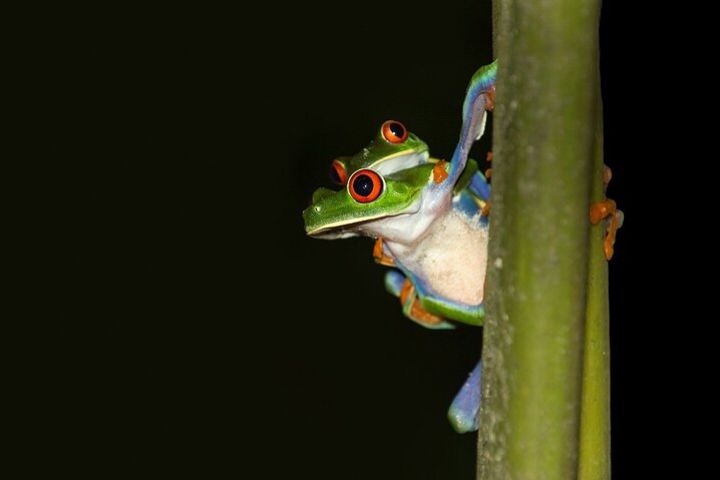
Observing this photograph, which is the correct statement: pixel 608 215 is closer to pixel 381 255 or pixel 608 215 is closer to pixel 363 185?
pixel 363 185

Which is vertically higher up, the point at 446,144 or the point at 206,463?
the point at 446,144

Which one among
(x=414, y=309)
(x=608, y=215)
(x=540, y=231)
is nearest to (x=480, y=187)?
(x=414, y=309)

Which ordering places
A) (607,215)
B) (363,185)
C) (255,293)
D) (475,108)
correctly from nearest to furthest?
(607,215) < (475,108) < (363,185) < (255,293)

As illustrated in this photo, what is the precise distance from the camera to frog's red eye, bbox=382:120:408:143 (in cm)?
120

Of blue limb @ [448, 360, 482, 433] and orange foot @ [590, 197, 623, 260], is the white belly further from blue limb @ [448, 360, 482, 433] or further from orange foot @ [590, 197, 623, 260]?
orange foot @ [590, 197, 623, 260]

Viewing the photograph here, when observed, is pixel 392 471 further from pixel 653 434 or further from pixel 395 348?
pixel 653 434

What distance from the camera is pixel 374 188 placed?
1.15 metres

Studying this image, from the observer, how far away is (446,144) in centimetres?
283

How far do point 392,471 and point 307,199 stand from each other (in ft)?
2.81

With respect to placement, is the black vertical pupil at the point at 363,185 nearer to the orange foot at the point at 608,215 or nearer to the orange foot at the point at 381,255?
the orange foot at the point at 381,255

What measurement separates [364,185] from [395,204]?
0.14 feet

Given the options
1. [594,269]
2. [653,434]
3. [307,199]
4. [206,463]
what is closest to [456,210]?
[594,269]

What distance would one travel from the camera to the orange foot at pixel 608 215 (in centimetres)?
68

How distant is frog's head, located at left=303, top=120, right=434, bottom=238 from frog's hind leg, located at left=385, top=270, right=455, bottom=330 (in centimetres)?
14
